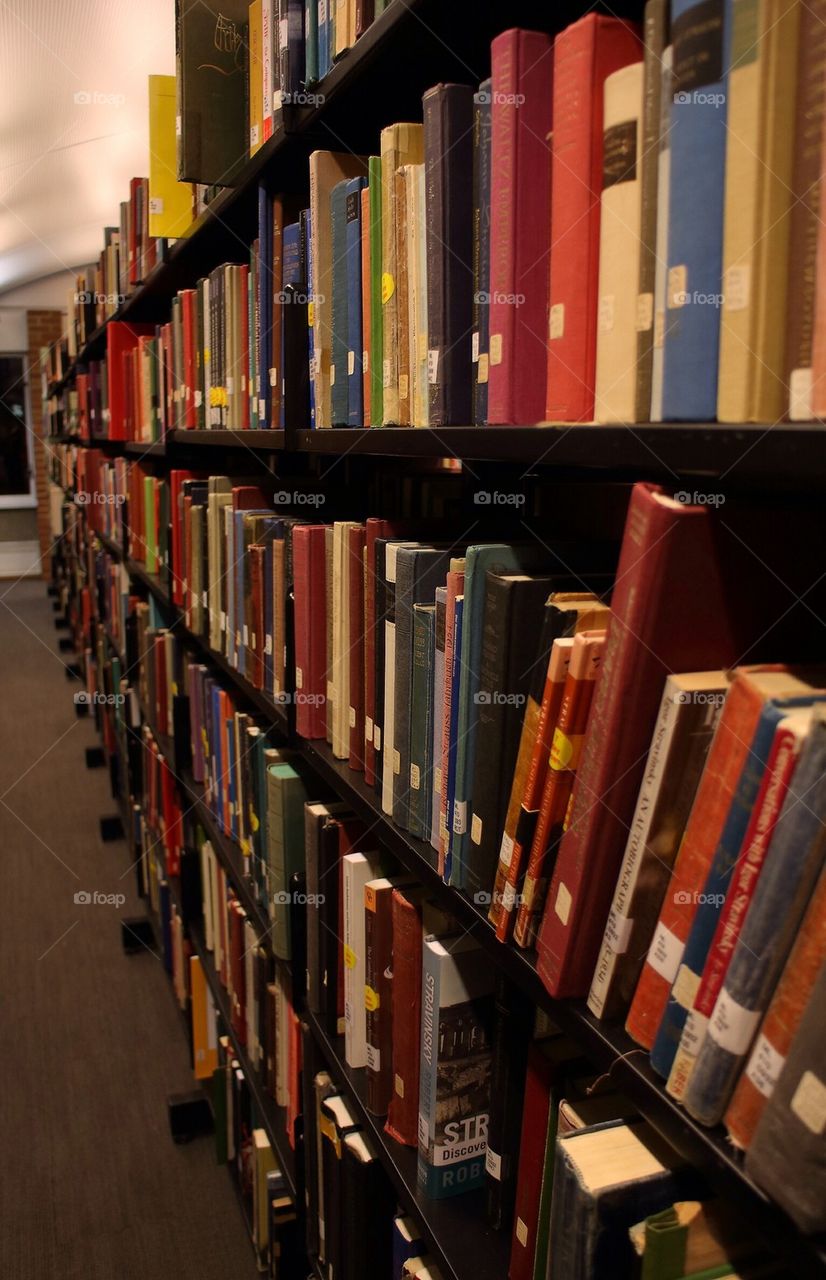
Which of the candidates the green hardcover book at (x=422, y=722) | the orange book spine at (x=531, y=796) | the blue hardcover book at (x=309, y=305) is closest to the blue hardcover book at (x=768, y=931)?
the orange book spine at (x=531, y=796)

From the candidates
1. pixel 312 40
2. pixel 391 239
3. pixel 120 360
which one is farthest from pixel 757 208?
pixel 120 360

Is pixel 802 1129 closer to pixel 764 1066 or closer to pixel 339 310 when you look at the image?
pixel 764 1066

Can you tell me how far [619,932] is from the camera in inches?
26.5

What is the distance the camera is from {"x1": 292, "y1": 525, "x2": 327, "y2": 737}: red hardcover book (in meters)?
1.33

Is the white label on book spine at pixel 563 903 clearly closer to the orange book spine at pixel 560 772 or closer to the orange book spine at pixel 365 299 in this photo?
the orange book spine at pixel 560 772

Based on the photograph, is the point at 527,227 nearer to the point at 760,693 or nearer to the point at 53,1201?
the point at 760,693

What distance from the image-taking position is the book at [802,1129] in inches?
18.8

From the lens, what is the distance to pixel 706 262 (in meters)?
0.56

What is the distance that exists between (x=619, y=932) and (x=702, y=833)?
0.12 m

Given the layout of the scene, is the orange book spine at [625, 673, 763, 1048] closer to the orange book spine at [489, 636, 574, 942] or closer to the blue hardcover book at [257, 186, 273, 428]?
the orange book spine at [489, 636, 574, 942]

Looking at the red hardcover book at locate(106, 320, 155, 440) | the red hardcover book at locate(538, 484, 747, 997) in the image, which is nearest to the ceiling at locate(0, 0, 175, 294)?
the red hardcover book at locate(106, 320, 155, 440)

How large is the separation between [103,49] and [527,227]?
3061mm

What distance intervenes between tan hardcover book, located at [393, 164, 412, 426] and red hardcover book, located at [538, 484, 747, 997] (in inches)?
16.9

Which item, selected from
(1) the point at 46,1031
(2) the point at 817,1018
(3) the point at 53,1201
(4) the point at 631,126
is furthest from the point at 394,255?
(1) the point at 46,1031
